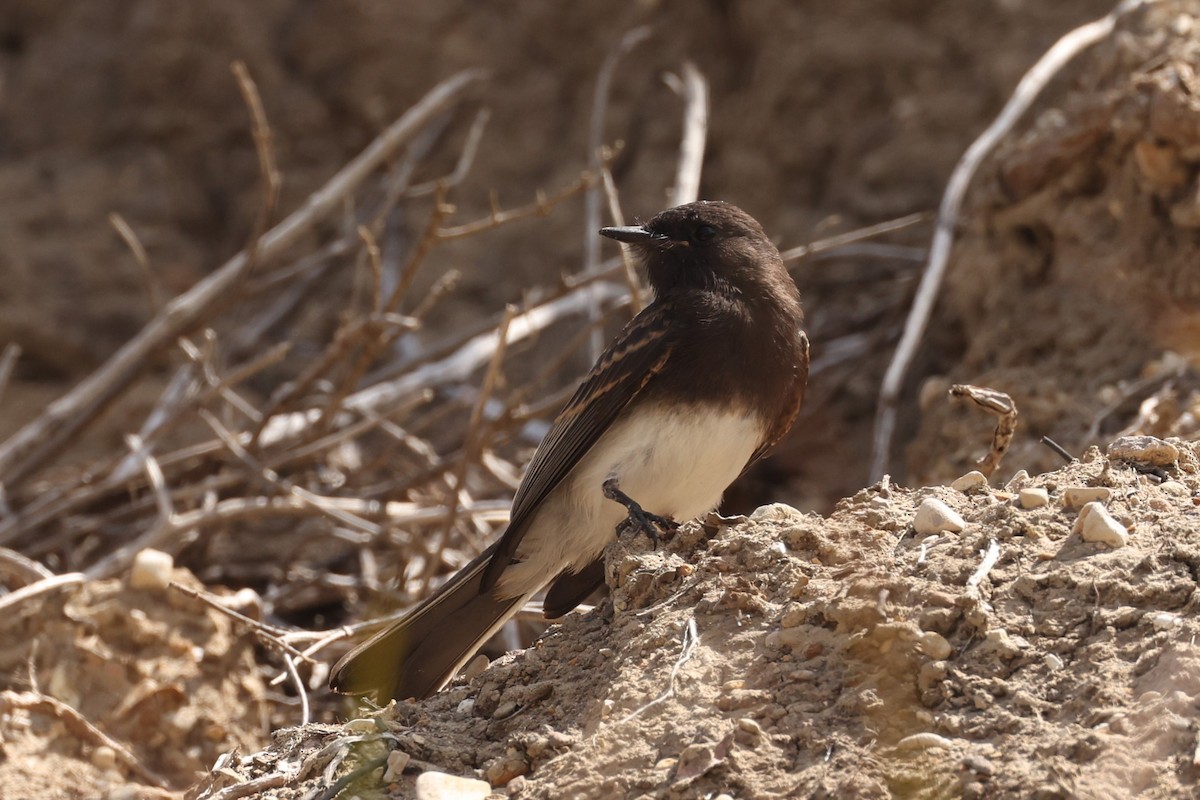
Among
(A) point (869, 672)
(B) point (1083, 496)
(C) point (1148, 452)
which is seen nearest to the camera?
(A) point (869, 672)

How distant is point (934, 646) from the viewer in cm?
307

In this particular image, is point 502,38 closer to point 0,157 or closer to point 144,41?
point 144,41

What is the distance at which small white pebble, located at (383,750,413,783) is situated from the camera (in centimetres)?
323

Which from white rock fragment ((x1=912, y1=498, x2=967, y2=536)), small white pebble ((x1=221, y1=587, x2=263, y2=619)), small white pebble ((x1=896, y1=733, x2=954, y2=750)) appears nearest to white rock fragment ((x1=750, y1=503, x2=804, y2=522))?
white rock fragment ((x1=912, y1=498, x2=967, y2=536))

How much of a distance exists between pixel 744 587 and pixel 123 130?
273 inches

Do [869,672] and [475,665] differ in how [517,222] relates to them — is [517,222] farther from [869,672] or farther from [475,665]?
[869,672]

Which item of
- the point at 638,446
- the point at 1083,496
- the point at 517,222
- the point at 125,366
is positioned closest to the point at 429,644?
the point at 638,446

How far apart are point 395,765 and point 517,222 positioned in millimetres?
5966

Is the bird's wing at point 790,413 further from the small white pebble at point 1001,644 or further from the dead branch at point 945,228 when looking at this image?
the small white pebble at point 1001,644

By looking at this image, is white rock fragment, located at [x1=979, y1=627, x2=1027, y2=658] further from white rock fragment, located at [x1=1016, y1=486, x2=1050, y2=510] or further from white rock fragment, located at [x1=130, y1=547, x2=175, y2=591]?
white rock fragment, located at [x1=130, y1=547, x2=175, y2=591]

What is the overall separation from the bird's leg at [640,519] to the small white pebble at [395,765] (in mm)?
1112

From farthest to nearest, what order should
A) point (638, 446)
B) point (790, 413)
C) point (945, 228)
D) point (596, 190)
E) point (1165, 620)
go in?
point (596, 190) < point (945, 228) < point (790, 413) < point (638, 446) < point (1165, 620)

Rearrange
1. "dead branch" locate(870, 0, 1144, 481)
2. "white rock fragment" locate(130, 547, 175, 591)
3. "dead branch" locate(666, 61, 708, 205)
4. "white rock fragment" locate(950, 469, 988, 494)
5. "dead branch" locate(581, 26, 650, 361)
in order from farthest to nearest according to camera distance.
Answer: "dead branch" locate(581, 26, 650, 361), "dead branch" locate(666, 61, 708, 205), "dead branch" locate(870, 0, 1144, 481), "white rock fragment" locate(130, 547, 175, 591), "white rock fragment" locate(950, 469, 988, 494)

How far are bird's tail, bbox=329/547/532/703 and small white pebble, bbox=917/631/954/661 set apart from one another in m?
1.94
